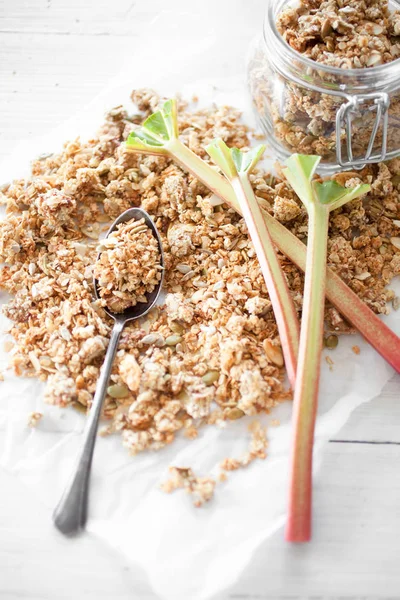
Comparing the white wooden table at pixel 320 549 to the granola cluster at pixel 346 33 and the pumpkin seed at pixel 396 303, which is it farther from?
the granola cluster at pixel 346 33

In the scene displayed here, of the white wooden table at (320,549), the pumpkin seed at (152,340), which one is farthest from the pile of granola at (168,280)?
the white wooden table at (320,549)

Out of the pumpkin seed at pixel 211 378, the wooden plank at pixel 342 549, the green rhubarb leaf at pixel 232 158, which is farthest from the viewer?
the green rhubarb leaf at pixel 232 158

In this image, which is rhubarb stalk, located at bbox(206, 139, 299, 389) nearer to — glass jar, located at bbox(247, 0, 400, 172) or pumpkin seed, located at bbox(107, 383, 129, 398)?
glass jar, located at bbox(247, 0, 400, 172)

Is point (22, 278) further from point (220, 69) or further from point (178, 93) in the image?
point (220, 69)

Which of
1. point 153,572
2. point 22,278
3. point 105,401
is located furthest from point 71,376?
point 153,572

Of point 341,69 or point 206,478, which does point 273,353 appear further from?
point 341,69
